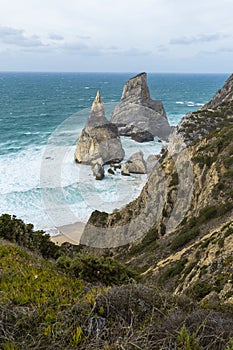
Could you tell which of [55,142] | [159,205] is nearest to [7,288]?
[159,205]

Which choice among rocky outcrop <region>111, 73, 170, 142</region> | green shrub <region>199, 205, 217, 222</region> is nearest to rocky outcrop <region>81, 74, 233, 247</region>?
green shrub <region>199, 205, 217, 222</region>

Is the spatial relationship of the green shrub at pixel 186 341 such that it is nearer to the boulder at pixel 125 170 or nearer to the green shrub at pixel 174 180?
the green shrub at pixel 174 180

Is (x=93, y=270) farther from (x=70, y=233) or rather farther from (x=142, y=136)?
(x=142, y=136)

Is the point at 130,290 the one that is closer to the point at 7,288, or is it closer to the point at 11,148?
the point at 7,288

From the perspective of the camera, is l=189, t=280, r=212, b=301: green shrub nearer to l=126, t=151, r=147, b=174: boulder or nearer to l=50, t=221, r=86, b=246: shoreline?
l=50, t=221, r=86, b=246: shoreline

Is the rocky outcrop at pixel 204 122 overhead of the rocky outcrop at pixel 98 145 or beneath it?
overhead

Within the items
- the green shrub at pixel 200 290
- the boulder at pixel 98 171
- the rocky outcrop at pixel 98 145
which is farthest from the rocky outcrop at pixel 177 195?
the rocky outcrop at pixel 98 145

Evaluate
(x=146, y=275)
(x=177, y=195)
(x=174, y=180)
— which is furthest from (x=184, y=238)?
(x=174, y=180)
